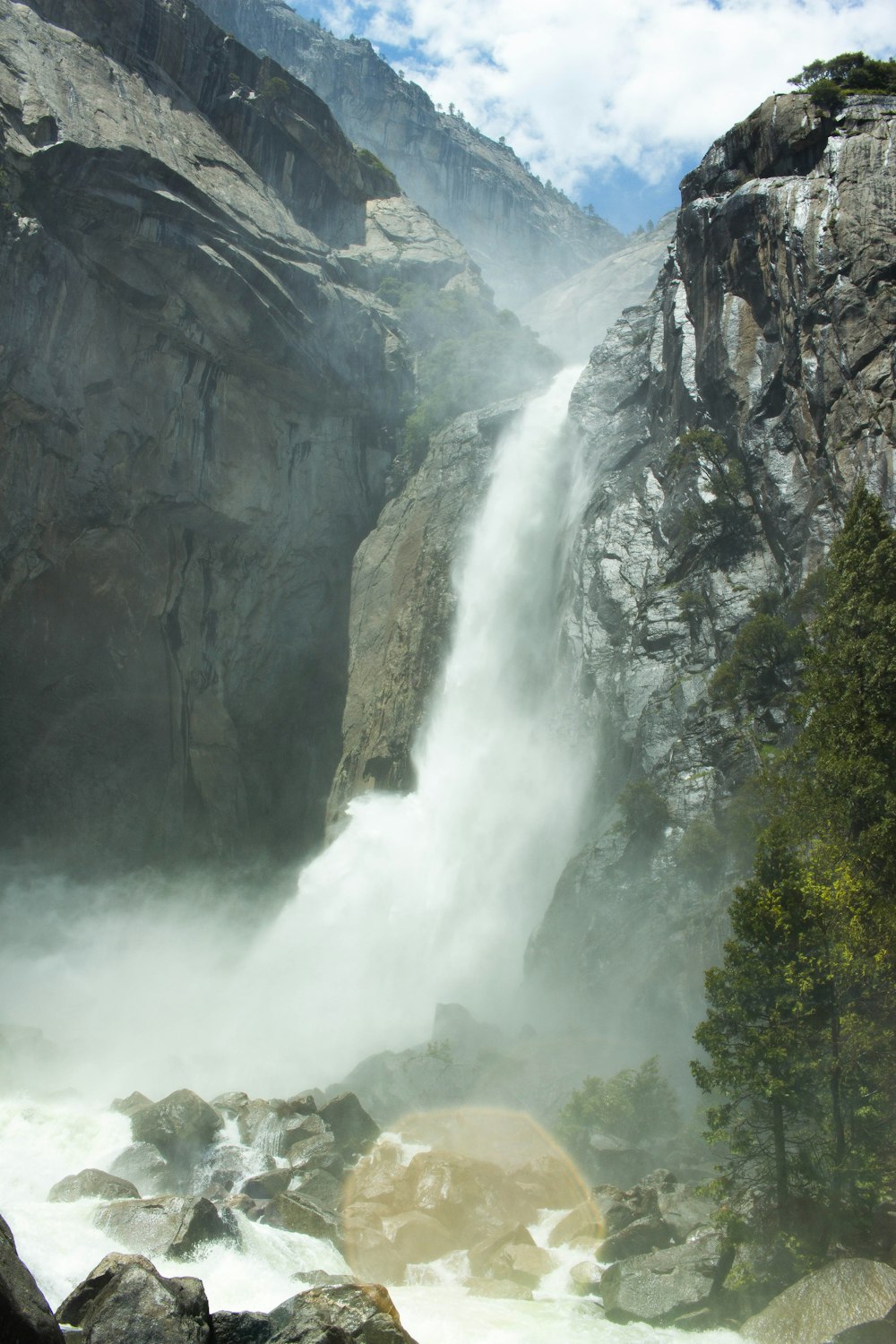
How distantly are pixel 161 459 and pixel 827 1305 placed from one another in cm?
3312

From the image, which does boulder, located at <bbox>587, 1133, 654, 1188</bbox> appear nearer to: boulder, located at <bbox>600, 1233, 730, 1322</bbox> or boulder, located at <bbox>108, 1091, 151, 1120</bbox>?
boulder, located at <bbox>600, 1233, 730, 1322</bbox>

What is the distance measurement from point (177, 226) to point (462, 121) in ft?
331

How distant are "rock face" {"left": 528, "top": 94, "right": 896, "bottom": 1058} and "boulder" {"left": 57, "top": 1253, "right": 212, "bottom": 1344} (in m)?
17.1

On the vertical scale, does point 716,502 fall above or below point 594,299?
below

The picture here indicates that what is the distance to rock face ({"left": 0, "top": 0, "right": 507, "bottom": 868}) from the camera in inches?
1292

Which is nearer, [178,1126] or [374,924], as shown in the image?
[178,1126]

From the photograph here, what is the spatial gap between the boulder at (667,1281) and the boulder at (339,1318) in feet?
24.7

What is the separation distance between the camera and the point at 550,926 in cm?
2888

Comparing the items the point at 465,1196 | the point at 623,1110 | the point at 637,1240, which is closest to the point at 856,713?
the point at 637,1240

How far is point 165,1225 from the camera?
17.2 metres

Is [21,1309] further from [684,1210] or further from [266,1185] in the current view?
[684,1210]

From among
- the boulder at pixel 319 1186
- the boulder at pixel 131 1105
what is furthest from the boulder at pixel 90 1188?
the boulder at pixel 131 1105

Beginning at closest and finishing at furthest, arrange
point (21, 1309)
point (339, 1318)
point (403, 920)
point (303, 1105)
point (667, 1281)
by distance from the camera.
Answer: point (21, 1309), point (339, 1318), point (667, 1281), point (303, 1105), point (403, 920)

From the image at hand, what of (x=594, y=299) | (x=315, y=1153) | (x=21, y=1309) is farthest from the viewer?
(x=594, y=299)
